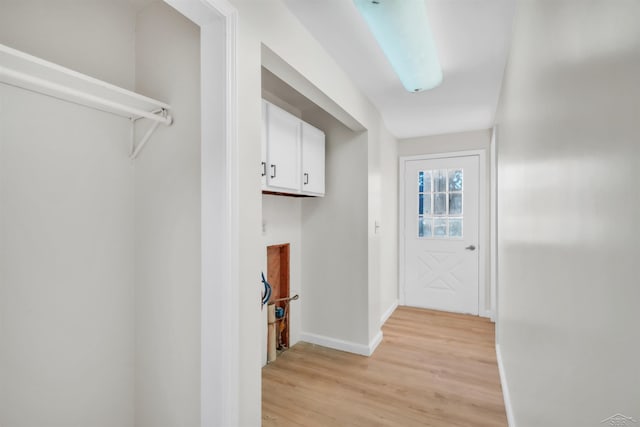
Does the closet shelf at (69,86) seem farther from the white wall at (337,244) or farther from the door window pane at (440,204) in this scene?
the door window pane at (440,204)

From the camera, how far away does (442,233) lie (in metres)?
4.29

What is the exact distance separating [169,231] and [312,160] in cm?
159

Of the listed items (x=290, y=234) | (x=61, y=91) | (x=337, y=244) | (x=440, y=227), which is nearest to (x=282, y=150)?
(x=290, y=234)

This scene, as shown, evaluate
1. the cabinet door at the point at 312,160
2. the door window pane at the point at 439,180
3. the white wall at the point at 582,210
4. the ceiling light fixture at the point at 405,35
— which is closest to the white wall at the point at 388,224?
the door window pane at the point at 439,180

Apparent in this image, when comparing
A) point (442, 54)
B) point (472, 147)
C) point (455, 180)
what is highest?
point (442, 54)

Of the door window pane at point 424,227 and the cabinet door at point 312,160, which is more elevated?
the cabinet door at point 312,160

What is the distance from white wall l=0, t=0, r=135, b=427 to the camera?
1.27 meters

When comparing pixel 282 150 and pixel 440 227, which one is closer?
pixel 282 150

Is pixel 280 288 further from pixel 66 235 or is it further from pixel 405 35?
pixel 405 35

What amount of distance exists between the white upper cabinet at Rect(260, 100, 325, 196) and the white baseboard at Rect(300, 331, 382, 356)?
1.50m

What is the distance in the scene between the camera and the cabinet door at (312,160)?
2.68m

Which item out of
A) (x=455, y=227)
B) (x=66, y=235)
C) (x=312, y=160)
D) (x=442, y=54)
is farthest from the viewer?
(x=455, y=227)

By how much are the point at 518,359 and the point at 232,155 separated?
1835mm

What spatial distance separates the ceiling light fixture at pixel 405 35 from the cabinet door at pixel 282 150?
2.93ft
